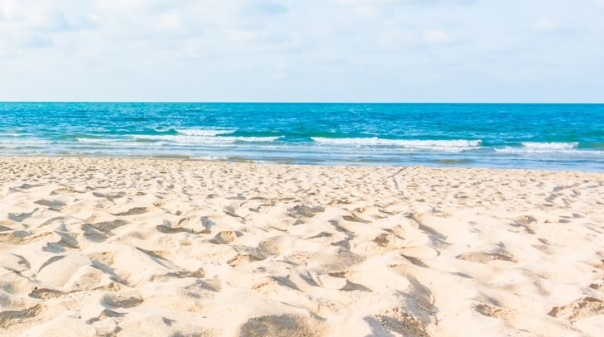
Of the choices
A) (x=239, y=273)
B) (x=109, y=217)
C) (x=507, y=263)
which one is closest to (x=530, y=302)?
(x=507, y=263)

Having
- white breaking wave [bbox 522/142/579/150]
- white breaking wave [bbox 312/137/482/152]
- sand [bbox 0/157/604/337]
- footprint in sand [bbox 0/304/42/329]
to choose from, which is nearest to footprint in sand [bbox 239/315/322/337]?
sand [bbox 0/157/604/337]

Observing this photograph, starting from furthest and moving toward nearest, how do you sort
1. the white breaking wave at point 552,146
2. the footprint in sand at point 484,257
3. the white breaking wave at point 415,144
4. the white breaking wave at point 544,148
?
the white breaking wave at point 552,146 → the white breaking wave at point 415,144 → the white breaking wave at point 544,148 → the footprint in sand at point 484,257

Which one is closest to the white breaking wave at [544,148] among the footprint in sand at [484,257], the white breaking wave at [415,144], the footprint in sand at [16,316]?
the white breaking wave at [415,144]

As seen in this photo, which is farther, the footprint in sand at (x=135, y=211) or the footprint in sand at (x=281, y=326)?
the footprint in sand at (x=135, y=211)

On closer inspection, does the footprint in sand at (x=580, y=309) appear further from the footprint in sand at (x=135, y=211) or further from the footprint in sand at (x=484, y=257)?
the footprint in sand at (x=135, y=211)

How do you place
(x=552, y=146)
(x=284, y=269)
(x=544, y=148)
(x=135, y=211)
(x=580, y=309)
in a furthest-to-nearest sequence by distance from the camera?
(x=552, y=146) → (x=544, y=148) → (x=135, y=211) → (x=284, y=269) → (x=580, y=309)

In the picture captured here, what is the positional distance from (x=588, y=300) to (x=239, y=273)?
1.94 m

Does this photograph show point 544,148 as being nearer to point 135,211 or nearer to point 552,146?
point 552,146

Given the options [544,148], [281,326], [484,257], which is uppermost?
[281,326]

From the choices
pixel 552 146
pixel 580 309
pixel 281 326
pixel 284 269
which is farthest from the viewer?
pixel 552 146

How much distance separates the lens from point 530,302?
3.18 metres

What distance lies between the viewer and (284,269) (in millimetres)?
Answer: 3514

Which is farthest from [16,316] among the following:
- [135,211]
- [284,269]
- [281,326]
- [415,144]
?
[415,144]

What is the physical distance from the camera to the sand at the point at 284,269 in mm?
2705
